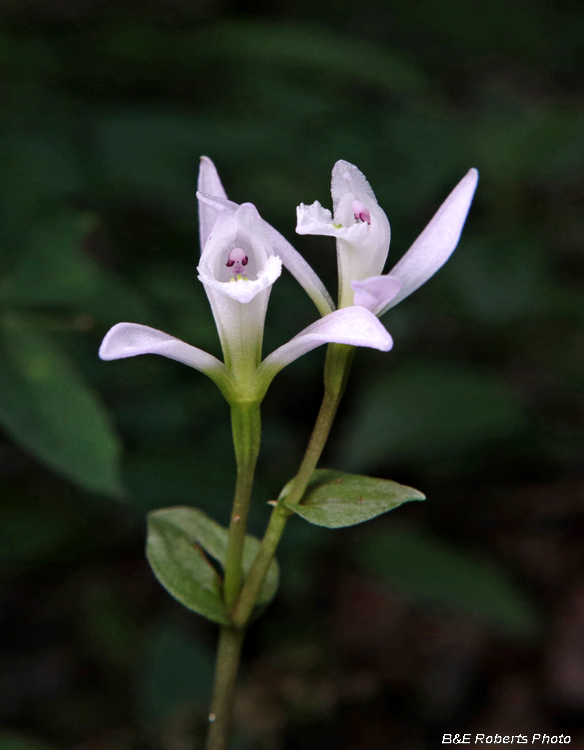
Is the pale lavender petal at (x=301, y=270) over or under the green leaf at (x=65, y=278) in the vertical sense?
over

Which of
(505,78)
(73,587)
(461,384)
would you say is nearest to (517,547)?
(461,384)

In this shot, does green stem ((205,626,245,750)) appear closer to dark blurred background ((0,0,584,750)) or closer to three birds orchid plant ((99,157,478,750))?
three birds orchid plant ((99,157,478,750))

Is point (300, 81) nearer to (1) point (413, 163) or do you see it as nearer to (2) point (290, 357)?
(1) point (413, 163)

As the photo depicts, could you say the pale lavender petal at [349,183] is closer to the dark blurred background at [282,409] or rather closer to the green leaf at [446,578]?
the dark blurred background at [282,409]

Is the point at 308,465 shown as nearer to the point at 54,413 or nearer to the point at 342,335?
the point at 342,335

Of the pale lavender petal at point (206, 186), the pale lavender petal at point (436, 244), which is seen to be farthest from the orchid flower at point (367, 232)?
the pale lavender petal at point (206, 186)

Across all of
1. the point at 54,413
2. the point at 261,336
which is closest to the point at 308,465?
the point at 261,336

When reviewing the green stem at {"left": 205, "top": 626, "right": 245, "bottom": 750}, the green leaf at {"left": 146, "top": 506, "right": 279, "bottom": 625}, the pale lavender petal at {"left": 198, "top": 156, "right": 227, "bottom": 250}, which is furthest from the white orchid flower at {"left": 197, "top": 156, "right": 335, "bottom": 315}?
the green stem at {"left": 205, "top": 626, "right": 245, "bottom": 750}
